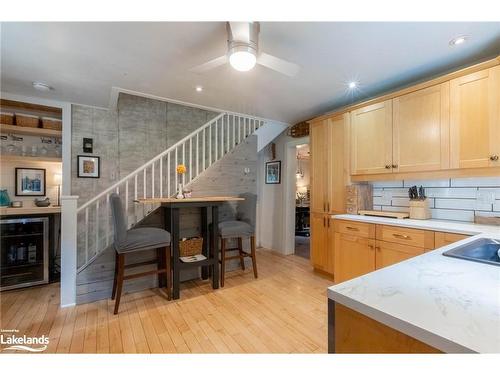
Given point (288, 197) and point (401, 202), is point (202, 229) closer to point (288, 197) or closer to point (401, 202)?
point (288, 197)

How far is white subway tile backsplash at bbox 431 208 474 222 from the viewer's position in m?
2.25

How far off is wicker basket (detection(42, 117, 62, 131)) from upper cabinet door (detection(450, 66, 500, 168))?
181 inches

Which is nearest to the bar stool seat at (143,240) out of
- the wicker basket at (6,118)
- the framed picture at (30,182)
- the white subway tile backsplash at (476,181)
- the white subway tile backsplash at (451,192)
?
the framed picture at (30,182)

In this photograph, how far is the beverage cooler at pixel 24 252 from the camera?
2881 millimetres

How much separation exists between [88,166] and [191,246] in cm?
186

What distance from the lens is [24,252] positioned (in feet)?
9.89

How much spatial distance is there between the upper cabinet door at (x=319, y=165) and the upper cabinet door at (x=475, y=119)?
1.37m

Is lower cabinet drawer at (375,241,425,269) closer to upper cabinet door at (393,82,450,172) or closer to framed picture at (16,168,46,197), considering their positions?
upper cabinet door at (393,82,450,172)

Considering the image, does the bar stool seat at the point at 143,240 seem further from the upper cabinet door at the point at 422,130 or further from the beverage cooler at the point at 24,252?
the upper cabinet door at the point at 422,130

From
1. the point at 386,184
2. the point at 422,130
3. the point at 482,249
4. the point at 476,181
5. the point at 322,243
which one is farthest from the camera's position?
the point at 322,243

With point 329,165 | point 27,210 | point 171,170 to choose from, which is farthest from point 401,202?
point 27,210
